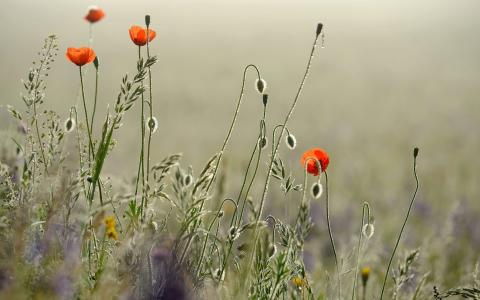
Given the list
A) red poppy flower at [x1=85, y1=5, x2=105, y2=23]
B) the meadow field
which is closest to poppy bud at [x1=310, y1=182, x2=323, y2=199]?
the meadow field

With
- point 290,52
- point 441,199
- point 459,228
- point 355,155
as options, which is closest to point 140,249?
point 459,228

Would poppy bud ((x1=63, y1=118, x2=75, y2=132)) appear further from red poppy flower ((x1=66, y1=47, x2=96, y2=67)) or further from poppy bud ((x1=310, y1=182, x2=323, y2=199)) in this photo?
poppy bud ((x1=310, y1=182, x2=323, y2=199))

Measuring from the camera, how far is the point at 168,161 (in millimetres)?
1828

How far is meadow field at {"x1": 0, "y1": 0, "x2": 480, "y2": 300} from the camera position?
1.72 metres

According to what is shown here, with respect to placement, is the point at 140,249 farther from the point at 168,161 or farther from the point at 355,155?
the point at 355,155

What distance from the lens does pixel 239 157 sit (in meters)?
9.35

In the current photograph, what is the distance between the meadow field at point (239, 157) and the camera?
1718 millimetres

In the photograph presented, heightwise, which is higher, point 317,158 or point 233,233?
point 317,158

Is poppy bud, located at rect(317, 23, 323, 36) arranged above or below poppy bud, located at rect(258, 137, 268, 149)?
above

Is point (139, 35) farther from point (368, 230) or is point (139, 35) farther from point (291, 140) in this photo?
point (368, 230)

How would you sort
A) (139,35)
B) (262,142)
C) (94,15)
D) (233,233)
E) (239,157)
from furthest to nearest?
(239,157)
(94,15)
(139,35)
(262,142)
(233,233)

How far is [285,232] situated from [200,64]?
57.2 ft

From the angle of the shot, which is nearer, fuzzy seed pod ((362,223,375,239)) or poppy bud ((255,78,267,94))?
fuzzy seed pod ((362,223,375,239))

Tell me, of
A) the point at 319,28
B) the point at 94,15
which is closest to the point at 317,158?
the point at 319,28
